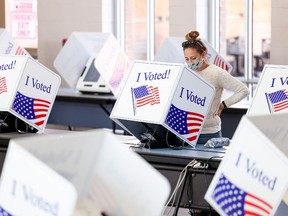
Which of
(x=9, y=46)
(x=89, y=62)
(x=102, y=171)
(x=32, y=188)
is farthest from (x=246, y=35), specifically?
(x=32, y=188)

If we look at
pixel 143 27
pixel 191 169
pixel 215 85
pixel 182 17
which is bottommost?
pixel 191 169

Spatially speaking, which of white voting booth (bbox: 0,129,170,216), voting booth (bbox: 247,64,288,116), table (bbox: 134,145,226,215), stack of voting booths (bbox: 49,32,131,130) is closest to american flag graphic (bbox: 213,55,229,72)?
stack of voting booths (bbox: 49,32,131,130)

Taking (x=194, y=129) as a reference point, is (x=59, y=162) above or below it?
above

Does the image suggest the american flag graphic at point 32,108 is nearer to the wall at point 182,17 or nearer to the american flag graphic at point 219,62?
the american flag graphic at point 219,62

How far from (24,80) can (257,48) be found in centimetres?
402

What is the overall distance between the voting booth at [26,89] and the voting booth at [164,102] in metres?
0.82

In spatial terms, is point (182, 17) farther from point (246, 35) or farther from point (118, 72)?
point (118, 72)

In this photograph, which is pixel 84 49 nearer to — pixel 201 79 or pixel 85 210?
pixel 201 79

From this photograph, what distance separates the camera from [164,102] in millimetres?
5301

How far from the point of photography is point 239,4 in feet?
31.0

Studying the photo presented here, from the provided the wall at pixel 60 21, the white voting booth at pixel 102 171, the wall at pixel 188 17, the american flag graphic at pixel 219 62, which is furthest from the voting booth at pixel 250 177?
the wall at pixel 60 21

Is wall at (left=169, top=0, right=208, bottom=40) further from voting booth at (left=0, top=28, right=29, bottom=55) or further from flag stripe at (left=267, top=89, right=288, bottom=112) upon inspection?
flag stripe at (left=267, top=89, right=288, bottom=112)

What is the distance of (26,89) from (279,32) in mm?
3444

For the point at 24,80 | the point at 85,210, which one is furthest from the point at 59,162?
the point at 24,80
